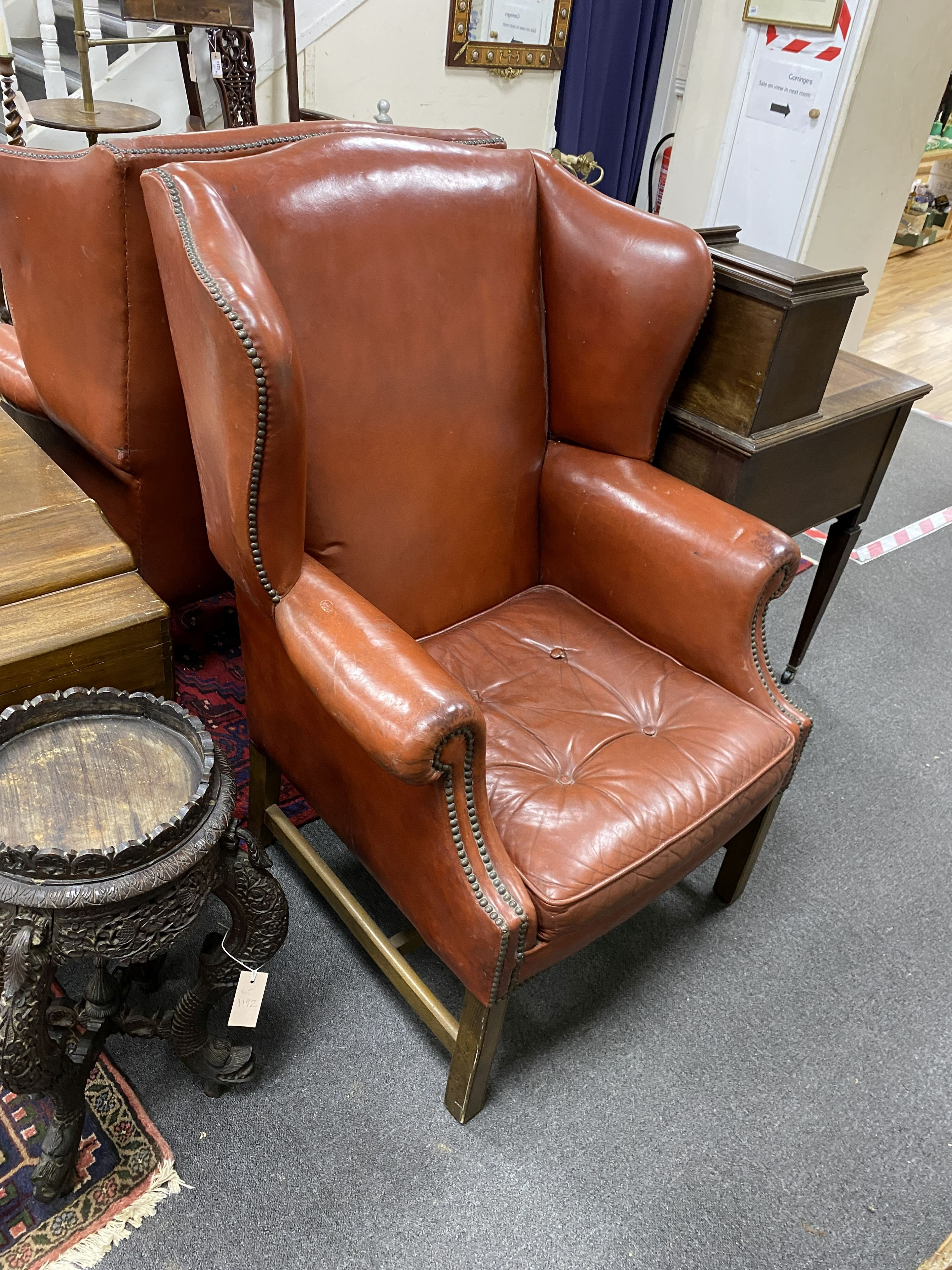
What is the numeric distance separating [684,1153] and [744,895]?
49 centimetres

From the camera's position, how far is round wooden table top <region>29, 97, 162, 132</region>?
2547mm

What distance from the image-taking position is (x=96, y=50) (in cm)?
323

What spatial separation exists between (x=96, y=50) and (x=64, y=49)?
0.39m

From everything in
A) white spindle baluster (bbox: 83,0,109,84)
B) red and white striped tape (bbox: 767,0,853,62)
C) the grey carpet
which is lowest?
the grey carpet

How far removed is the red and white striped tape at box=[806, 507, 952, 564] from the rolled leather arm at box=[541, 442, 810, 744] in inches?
51.8

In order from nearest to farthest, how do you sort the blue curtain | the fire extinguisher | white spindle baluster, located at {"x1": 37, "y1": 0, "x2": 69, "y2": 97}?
white spindle baluster, located at {"x1": 37, "y1": 0, "x2": 69, "y2": 97} < the blue curtain < the fire extinguisher

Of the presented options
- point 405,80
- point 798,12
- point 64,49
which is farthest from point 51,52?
point 798,12

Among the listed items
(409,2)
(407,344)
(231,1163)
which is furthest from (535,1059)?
(409,2)

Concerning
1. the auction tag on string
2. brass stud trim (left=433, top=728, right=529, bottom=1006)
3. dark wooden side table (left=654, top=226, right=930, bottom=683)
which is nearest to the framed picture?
dark wooden side table (left=654, top=226, right=930, bottom=683)

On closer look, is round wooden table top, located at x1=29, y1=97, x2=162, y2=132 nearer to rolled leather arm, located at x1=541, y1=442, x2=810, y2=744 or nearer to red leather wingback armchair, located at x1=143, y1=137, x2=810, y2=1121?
red leather wingback armchair, located at x1=143, y1=137, x2=810, y2=1121

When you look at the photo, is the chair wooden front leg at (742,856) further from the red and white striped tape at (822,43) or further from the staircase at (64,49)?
the staircase at (64,49)

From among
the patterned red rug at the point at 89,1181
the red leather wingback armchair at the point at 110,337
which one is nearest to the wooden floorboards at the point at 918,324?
the red leather wingback armchair at the point at 110,337

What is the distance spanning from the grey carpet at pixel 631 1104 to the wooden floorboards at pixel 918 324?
2.69m

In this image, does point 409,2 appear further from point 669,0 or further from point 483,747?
point 483,747
